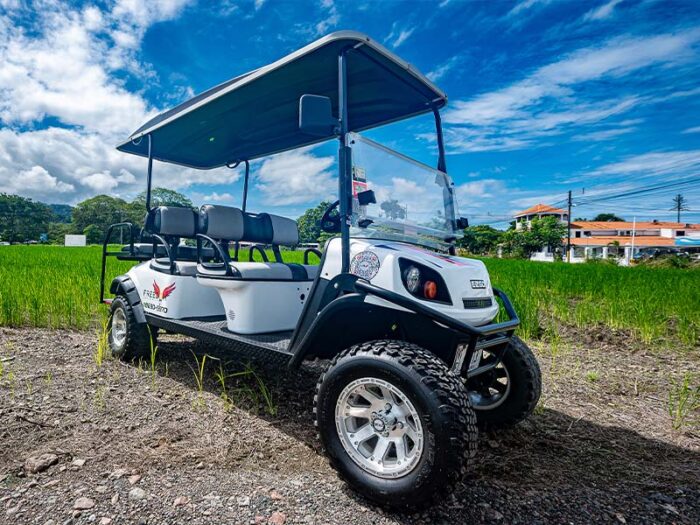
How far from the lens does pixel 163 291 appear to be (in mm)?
4039

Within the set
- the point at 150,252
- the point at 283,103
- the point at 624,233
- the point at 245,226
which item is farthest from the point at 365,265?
the point at 624,233

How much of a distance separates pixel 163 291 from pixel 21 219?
10396 cm

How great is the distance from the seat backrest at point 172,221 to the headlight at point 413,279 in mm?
2711

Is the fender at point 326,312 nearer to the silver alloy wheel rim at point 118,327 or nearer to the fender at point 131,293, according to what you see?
the fender at point 131,293

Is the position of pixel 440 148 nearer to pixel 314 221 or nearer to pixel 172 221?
pixel 314 221

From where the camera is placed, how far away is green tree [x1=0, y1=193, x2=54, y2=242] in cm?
8219

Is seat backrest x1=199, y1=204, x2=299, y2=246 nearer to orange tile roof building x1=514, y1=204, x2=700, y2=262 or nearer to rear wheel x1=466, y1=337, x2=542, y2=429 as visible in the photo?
rear wheel x1=466, y1=337, x2=542, y2=429

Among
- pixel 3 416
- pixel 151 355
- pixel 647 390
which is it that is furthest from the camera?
pixel 151 355

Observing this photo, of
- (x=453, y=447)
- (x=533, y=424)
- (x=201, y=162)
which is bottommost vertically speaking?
(x=533, y=424)

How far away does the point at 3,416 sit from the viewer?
9.56ft

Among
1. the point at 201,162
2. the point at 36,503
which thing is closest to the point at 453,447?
the point at 36,503

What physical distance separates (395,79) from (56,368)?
156 inches

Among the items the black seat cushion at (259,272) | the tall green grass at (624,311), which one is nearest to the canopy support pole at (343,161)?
the black seat cushion at (259,272)

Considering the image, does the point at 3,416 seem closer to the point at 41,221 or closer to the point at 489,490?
the point at 489,490
